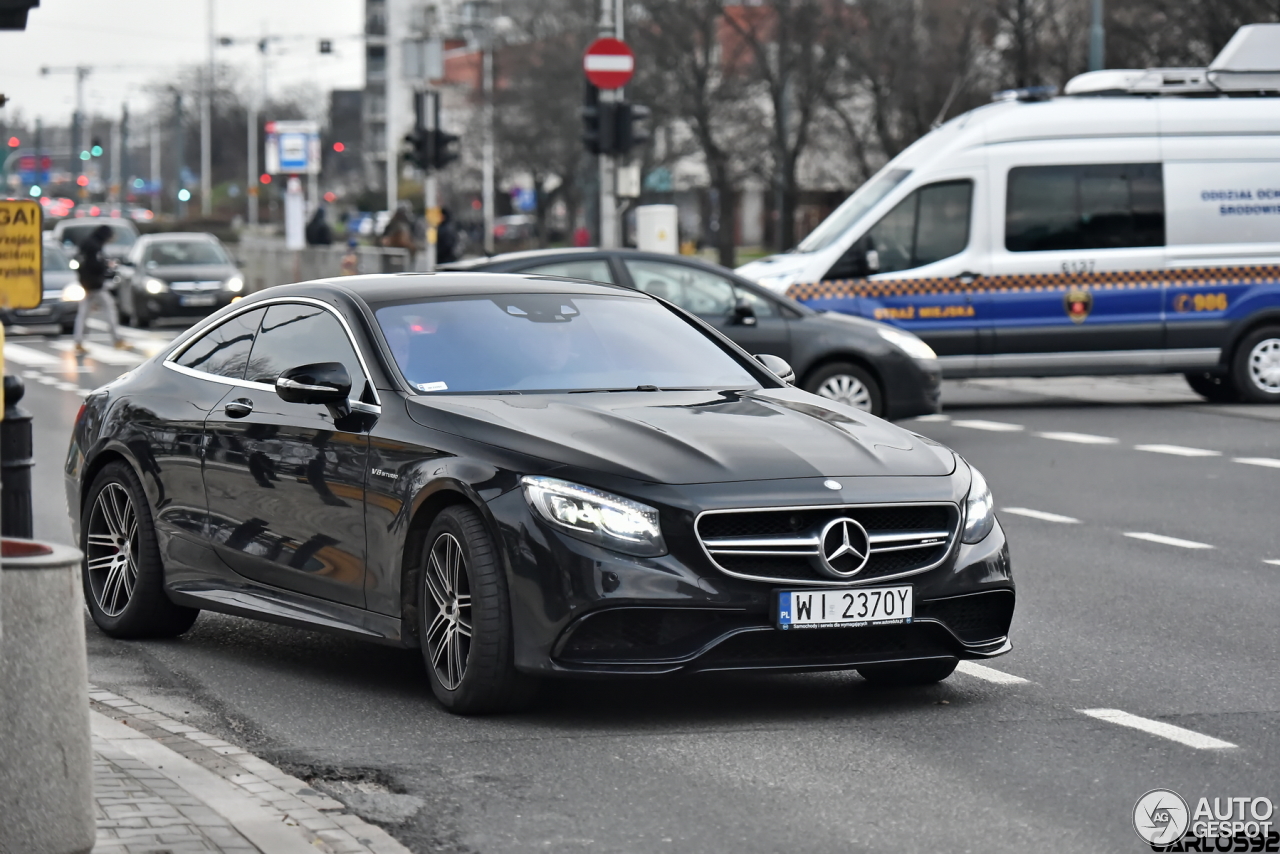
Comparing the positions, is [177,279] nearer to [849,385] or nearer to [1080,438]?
[849,385]

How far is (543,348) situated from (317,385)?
0.82 metres

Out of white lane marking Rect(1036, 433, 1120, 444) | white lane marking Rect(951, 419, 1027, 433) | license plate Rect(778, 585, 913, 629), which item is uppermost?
license plate Rect(778, 585, 913, 629)

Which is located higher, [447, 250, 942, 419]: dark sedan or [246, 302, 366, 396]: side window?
[246, 302, 366, 396]: side window

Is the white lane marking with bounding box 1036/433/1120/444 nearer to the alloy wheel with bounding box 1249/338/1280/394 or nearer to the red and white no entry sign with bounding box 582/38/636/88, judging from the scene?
the alloy wheel with bounding box 1249/338/1280/394

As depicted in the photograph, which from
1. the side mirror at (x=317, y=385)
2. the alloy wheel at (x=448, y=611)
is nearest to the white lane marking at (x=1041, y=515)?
the side mirror at (x=317, y=385)

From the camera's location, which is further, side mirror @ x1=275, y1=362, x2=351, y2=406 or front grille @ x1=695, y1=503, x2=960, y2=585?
side mirror @ x1=275, y1=362, x2=351, y2=406

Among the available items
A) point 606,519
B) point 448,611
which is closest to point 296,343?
point 448,611

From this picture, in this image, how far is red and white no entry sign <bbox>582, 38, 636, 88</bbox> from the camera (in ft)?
81.6

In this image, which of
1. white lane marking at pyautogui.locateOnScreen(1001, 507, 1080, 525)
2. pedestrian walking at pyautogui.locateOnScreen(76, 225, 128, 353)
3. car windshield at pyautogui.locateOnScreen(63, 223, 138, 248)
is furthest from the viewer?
car windshield at pyautogui.locateOnScreen(63, 223, 138, 248)

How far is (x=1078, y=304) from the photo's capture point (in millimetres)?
19562

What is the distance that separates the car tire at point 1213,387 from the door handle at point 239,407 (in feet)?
47.4

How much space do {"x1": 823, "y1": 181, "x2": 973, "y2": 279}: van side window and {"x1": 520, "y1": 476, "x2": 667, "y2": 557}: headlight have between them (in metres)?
13.0

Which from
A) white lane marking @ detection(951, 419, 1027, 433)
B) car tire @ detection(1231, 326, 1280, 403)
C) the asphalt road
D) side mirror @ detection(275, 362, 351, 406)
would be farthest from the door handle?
car tire @ detection(1231, 326, 1280, 403)

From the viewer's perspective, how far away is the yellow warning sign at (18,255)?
18.0 feet
